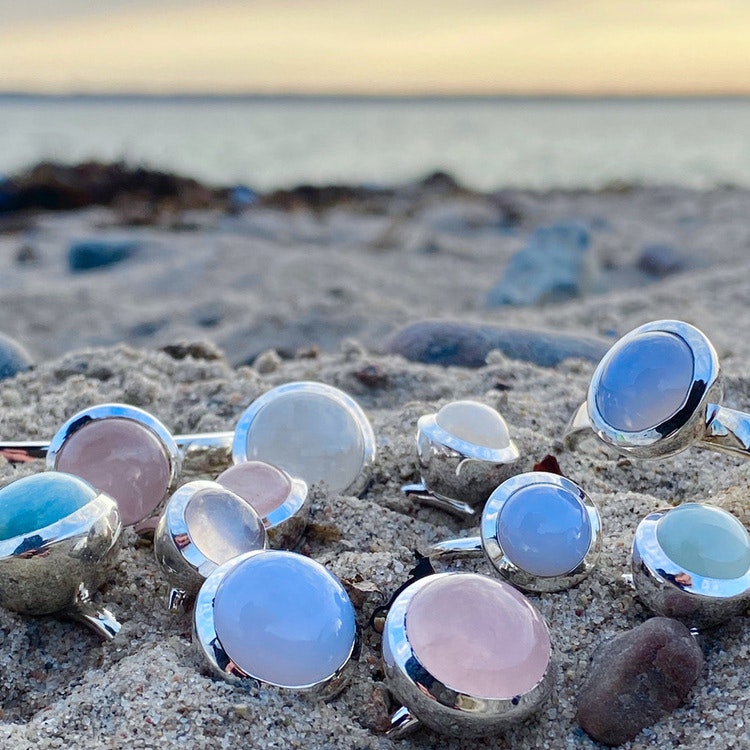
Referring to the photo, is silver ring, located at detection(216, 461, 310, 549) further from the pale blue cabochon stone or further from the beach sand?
the pale blue cabochon stone

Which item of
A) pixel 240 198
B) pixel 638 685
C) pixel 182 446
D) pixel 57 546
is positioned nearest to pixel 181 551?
pixel 57 546

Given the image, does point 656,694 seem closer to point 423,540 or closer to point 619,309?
point 423,540

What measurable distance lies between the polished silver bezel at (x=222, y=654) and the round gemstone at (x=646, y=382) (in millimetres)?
613

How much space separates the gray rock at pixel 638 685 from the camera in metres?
1.30

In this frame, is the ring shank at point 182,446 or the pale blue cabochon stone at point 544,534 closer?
the pale blue cabochon stone at point 544,534

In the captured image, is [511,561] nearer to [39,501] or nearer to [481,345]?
[39,501]

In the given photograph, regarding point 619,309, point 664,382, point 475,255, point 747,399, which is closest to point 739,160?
point 475,255

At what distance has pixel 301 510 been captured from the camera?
1.67m

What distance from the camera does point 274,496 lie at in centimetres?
167

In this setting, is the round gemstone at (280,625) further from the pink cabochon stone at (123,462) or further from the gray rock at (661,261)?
the gray rock at (661,261)

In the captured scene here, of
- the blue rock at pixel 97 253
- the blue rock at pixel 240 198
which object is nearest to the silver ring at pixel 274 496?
the blue rock at pixel 97 253

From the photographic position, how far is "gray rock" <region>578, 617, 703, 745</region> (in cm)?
130

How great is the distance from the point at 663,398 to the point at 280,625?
0.77 meters

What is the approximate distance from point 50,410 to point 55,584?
1.16 meters
